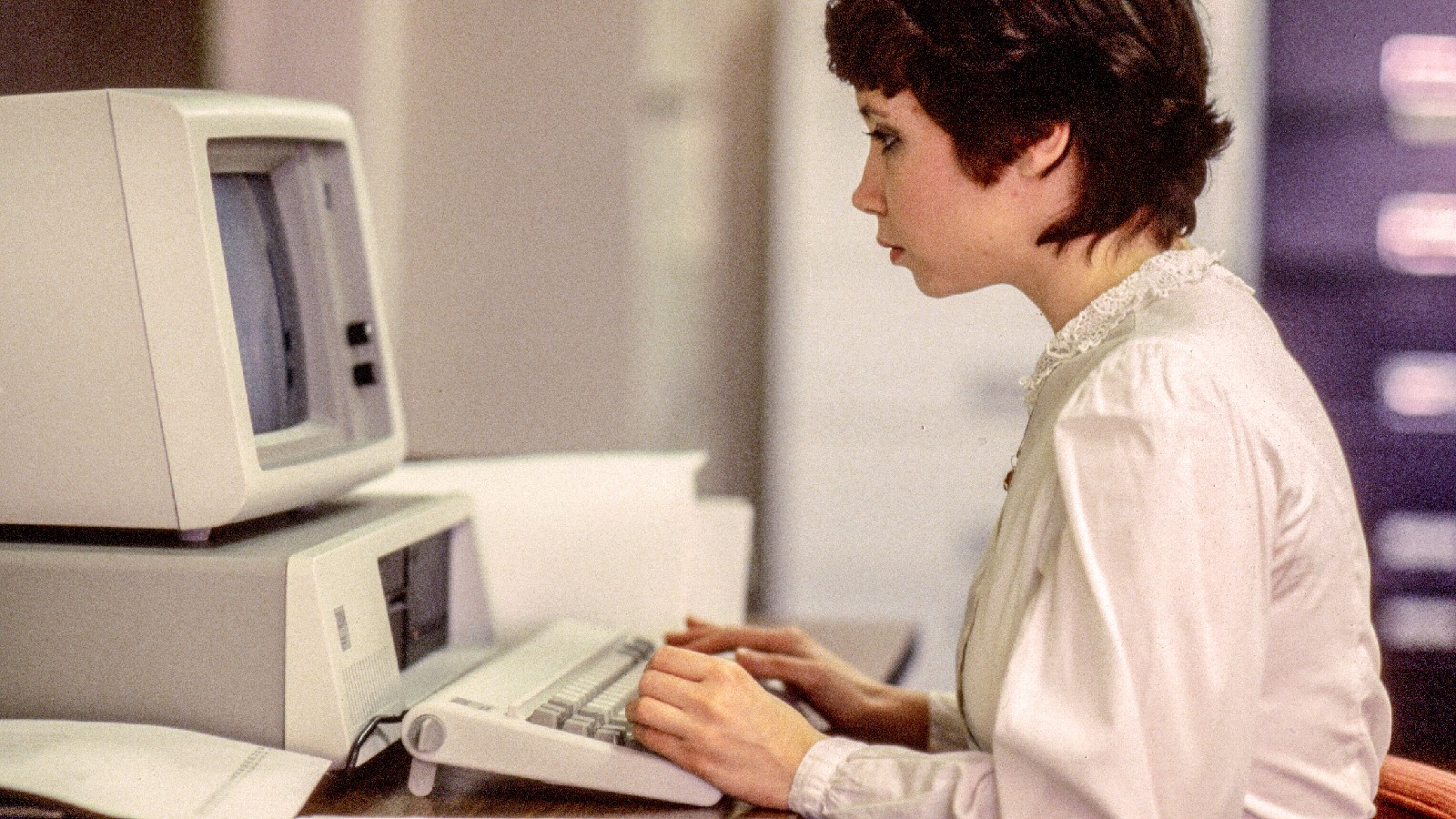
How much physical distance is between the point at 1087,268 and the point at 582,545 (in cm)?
66

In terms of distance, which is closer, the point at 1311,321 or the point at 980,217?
the point at 980,217

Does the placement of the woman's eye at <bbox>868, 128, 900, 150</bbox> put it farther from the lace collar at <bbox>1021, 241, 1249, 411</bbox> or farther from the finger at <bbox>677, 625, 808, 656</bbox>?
the finger at <bbox>677, 625, 808, 656</bbox>

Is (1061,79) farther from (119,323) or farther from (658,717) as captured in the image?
(119,323)

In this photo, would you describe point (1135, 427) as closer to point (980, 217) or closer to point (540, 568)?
point (980, 217)

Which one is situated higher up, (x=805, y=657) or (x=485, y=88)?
(x=485, y=88)

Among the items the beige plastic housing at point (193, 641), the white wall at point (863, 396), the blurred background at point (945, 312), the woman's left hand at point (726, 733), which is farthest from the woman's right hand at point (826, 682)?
the white wall at point (863, 396)

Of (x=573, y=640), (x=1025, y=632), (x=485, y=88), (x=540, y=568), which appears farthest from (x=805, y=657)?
(x=485, y=88)

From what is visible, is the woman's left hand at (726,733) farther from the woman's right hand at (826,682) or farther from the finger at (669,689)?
the woman's right hand at (826,682)

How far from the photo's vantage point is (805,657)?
1352 mm

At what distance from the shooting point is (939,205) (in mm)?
1093

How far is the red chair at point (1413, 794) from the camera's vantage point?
1.09 meters

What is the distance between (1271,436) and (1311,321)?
208 centimetres

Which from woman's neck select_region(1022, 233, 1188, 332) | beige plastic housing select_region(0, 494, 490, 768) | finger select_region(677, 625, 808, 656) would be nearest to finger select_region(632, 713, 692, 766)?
beige plastic housing select_region(0, 494, 490, 768)

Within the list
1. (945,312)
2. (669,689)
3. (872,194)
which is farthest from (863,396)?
(669,689)
